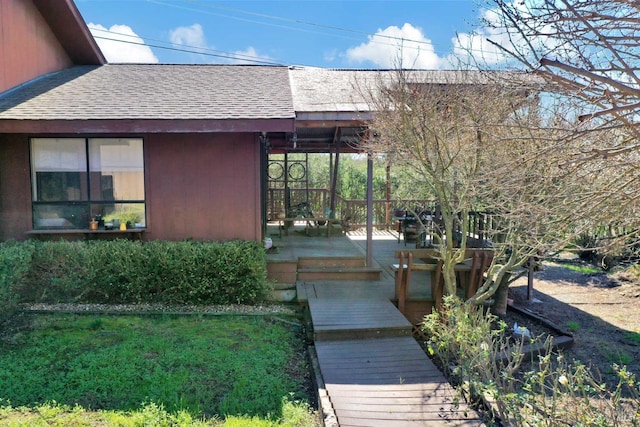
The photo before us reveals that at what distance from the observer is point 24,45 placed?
7.39 m

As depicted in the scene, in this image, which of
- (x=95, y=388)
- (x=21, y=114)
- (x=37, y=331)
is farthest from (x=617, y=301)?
(x=21, y=114)

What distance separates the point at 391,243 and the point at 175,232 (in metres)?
5.20

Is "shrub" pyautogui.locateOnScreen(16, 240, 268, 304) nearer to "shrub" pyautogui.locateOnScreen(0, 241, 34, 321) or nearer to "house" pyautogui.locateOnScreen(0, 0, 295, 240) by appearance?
"shrub" pyautogui.locateOnScreen(0, 241, 34, 321)

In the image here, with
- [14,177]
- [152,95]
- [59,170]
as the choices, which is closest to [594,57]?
[152,95]

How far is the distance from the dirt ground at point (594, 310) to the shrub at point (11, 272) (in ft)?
20.6

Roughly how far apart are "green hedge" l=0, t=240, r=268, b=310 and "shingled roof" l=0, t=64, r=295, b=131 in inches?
72.9

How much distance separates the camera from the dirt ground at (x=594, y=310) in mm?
5141

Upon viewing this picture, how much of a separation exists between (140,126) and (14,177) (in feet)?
7.28

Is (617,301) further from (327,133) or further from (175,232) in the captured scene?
(175,232)

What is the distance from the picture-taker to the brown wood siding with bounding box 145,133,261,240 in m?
6.42

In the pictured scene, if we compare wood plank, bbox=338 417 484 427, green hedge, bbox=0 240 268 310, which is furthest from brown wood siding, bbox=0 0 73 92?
wood plank, bbox=338 417 484 427

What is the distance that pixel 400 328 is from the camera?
4770mm

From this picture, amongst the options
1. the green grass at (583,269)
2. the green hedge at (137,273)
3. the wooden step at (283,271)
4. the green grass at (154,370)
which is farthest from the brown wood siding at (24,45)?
the green grass at (583,269)

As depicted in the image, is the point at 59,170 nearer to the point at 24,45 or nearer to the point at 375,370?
the point at 24,45
